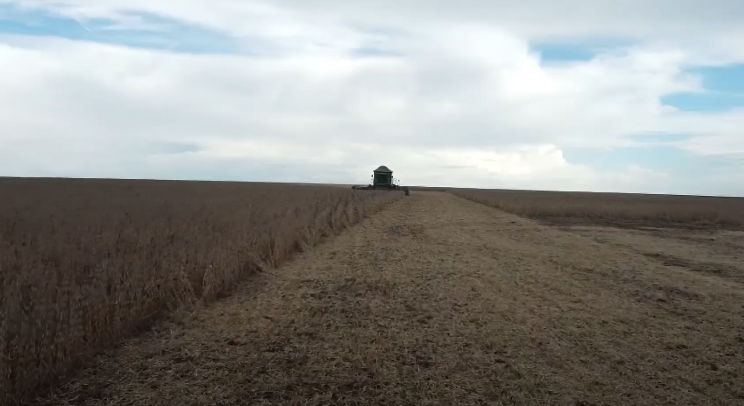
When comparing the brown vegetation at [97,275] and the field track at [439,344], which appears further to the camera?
the brown vegetation at [97,275]

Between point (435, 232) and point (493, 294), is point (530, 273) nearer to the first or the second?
point (493, 294)

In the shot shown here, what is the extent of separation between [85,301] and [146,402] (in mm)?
2176

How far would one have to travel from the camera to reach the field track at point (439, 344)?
451 cm

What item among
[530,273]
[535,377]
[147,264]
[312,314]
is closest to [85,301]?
[147,264]

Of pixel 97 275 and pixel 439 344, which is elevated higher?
pixel 97 275

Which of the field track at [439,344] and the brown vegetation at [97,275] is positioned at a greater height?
the brown vegetation at [97,275]

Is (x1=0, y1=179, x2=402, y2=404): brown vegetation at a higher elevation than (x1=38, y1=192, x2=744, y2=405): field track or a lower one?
higher

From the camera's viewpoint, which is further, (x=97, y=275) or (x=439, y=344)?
(x=97, y=275)

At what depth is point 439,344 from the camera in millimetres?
5727

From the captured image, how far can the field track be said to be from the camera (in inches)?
177

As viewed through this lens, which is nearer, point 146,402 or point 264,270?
point 146,402

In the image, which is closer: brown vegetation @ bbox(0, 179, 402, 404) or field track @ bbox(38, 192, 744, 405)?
field track @ bbox(38, 192, 744, 405)

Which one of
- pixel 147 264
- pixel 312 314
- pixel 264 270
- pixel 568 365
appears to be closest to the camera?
pixel 568 365

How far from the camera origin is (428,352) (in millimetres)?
5461
